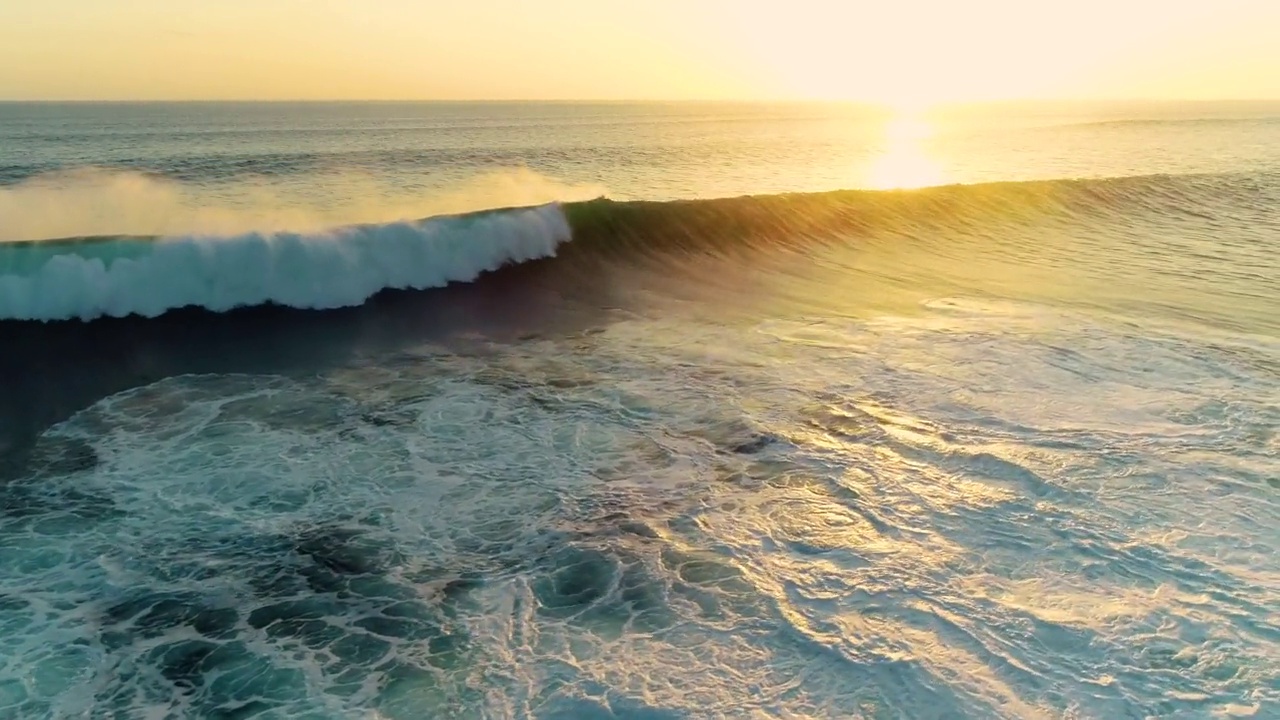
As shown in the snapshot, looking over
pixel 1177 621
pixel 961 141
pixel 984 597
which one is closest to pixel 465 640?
pixel 984 597

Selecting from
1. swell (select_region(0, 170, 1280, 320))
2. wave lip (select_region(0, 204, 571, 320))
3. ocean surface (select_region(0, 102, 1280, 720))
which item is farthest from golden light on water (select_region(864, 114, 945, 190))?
wave lip (select_region(0, 204, 571, 320))

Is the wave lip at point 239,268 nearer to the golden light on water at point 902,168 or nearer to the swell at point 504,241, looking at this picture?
the swell at point 504,241

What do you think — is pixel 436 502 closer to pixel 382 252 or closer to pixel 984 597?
pixel 984 597

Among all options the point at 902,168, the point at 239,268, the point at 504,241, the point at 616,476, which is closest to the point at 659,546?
the point at 616,476

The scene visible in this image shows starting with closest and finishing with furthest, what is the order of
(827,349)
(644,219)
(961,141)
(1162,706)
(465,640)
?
(1162,706)
(465,640)
(827,349)
(644,219)
(961,141)

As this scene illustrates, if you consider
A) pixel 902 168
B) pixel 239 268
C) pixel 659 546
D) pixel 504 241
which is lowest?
pixel 659 546

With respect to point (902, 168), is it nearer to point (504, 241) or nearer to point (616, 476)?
point (504, 241)

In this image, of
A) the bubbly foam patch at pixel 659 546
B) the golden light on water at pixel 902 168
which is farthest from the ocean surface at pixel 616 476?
the golden light on water at pixel 902 168
